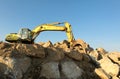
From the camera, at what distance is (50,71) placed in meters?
15.6

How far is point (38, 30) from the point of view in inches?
986

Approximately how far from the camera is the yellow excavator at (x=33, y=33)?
2242 cm

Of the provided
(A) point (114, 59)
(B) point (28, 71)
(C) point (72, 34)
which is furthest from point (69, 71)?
(C) point (72, 34)

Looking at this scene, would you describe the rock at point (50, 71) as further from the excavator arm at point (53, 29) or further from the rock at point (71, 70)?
the excavator arm at point (53, 29)

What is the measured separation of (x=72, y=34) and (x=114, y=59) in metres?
5.71

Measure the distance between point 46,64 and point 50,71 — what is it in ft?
1.81

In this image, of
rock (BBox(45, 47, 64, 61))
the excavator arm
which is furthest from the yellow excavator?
rock (BBox(45, 47, 64, 61))

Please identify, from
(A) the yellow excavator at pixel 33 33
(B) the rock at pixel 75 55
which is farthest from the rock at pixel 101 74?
(A) the yellow excavator at pixel 33 33

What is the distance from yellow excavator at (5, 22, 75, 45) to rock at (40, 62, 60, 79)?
699 cm

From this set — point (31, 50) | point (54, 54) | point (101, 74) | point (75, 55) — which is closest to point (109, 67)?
point (101, 74)

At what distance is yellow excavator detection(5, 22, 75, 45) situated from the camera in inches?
883

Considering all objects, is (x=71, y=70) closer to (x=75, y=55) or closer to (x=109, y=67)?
(x=75, y=55)

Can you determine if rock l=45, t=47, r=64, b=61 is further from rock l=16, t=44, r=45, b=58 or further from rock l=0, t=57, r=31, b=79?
rock l=0, t=57, r=31, b=79

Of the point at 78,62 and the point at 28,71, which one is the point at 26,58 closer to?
the point at 28,71
